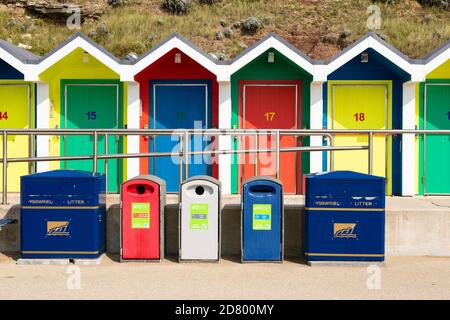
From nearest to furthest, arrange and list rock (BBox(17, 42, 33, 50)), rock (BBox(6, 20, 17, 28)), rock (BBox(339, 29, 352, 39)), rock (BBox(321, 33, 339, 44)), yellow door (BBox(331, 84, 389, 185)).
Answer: yellow door (BBox(331, 84, 389, 185)) → rock (BBox(17, 42, 33, 50)) → rock (BBox(339, 29, 352, 39)) → rock (BBox(321, 33, 339, 44)) → rock (BBox(6, 20, 17, 28))

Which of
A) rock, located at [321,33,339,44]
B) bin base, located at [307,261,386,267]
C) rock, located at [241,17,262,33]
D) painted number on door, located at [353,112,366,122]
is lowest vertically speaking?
bin base, located at [307,261,386,267]

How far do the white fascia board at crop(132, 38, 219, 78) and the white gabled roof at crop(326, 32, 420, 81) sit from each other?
232 centimetres

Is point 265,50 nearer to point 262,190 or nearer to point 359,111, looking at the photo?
point 359,111

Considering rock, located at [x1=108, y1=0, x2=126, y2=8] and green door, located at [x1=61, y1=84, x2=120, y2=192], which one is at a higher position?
rock, located at [x1=108, y1=0, x2=126, y2=8]

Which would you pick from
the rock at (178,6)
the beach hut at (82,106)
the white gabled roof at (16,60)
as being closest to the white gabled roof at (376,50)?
the beach hut at (82,106)

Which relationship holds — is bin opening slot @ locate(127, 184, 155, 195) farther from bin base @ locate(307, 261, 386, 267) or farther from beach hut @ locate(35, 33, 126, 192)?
beach hut @ locate(35, 33, 126, 192)

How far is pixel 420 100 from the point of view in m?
13.1

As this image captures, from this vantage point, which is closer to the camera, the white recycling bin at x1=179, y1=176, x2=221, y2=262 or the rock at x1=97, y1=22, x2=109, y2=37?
the white recycling bin at x1=179, y1=176, x2=221, y2=262

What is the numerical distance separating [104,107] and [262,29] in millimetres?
21722

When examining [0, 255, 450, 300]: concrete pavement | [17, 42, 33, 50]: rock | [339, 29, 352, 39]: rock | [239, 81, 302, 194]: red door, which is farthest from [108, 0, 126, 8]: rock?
[0, 255, 450, 300]: concrete pavement

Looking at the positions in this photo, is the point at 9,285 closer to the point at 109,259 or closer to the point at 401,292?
the point at 109,259

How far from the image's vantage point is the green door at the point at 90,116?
1342 centimetres

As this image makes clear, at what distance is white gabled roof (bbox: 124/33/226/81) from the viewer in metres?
12.6

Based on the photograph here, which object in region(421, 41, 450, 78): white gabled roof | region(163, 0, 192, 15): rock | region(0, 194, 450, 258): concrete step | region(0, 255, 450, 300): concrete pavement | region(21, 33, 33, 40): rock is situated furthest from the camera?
region(163, 0, 192, 15): rock
